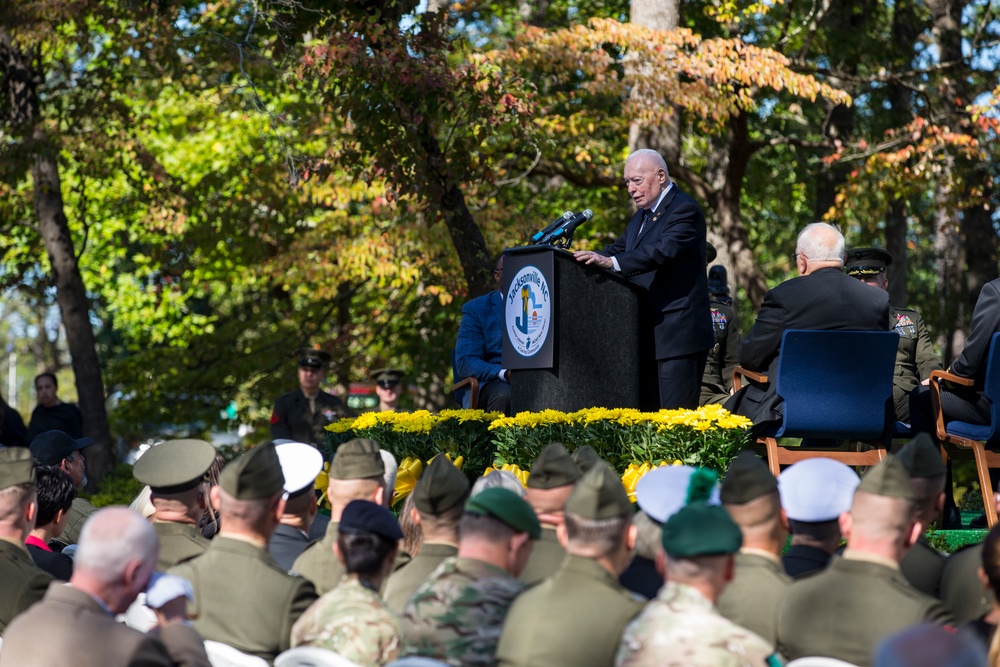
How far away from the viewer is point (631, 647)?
3266 mm

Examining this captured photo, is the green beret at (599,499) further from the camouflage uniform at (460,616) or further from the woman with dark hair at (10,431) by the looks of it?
the woman with dark hair at (10,431)

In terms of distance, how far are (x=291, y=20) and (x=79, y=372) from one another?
5.66 m

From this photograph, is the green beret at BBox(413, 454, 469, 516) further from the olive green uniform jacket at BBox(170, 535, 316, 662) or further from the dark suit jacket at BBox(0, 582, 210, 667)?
the dark suit jacket at BBox(0, 582, 210, 667)

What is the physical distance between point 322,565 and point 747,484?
161 cm

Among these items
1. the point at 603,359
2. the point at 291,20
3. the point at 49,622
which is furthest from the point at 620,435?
the point at 291,20

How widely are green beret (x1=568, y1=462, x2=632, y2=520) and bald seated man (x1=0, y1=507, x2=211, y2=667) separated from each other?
1.12 metres

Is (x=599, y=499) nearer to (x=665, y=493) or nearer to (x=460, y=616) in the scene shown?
(x=460, y=616)

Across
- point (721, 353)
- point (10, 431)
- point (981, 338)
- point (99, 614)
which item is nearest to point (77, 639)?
point (99, 614)

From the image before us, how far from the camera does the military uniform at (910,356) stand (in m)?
8.24

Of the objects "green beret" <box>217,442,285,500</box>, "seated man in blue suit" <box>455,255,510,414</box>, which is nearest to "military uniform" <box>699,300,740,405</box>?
"seated man in blue suit" <box>455,255,510,414</box>

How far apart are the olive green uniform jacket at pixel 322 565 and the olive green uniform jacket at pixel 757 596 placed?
1.43 meters

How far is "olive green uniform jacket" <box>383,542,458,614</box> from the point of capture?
167 inches

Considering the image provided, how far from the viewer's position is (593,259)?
6590 mm

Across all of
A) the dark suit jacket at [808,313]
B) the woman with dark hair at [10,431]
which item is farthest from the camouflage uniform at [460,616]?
the woman with dark hair at [10,431]
